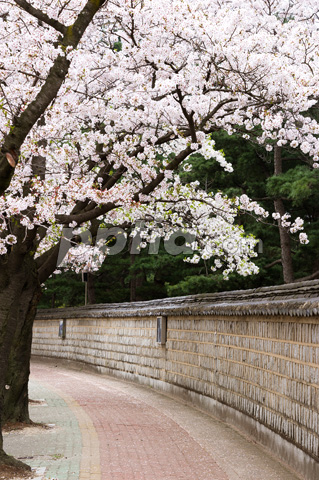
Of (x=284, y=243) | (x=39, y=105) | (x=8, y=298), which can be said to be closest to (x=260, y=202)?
(x=284, y=243)

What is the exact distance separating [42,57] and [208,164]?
1227cm

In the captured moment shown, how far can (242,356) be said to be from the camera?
10953mm

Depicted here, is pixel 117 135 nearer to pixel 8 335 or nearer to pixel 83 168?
pixel 83 168

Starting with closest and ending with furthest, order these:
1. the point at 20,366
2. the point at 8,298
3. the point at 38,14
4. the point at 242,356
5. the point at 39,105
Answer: the point at 39,105, the point at 38,14, the point at 8,298, the point at 242,356, the point at 20,366

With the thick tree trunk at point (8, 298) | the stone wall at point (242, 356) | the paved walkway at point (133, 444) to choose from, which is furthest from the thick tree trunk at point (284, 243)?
the thick tree trunk at point (8, 298)

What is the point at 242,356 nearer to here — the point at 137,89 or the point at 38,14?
the point at 137,89

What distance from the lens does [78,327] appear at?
2528cm

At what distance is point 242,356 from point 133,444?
2.44 meters

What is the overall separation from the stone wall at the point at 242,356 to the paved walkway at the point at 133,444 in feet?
1.38

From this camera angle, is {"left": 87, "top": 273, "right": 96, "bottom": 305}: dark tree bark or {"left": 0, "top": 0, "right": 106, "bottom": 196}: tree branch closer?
{"left": 0, "top": 0, "right": 106, "bottom": 196}: tree branch

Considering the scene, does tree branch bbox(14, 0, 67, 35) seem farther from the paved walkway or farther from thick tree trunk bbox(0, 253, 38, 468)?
the paved walkway

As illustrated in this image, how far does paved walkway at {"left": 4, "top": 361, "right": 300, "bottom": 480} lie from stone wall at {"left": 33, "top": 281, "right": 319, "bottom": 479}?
0.42m

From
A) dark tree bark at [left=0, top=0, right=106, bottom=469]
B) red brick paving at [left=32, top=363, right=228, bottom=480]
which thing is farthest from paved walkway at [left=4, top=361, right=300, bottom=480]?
dark tree bark at [left=0, top=0, right=106, bottom=469]

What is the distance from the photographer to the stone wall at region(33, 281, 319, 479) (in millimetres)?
7801
